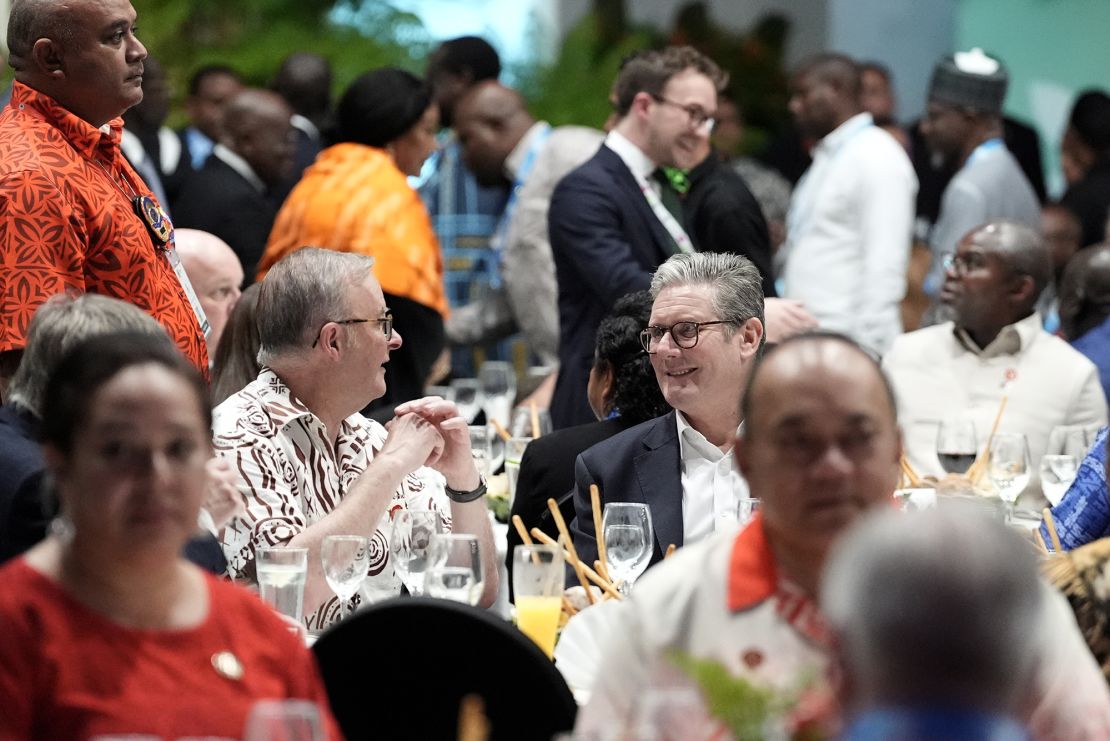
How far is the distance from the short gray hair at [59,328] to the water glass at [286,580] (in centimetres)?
43

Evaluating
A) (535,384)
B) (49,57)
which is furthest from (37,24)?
(535,384)

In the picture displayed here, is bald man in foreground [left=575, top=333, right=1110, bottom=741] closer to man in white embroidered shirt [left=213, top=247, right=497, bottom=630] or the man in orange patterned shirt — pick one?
man in white embroidered shirt [left=213, top=247, right=497, bottom=630]

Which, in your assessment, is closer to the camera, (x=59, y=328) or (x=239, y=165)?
(x=59, y=328)

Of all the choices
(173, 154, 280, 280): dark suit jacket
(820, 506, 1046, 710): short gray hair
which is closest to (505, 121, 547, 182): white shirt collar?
(173, 154, 280, 280): dark suit jacket

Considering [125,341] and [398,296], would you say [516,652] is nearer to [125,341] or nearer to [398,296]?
[125,341]

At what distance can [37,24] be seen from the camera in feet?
11.7

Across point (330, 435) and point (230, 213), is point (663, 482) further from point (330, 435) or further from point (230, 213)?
point (230, 213)

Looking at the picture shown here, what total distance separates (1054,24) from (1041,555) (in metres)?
8.53

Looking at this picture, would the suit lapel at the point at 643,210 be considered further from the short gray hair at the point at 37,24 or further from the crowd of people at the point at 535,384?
the short gray hair at the point at 37,24

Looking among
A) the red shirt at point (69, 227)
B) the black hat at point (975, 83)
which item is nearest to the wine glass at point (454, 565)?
the red shirt at point (69, 227)

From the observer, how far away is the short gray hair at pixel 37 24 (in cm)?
356

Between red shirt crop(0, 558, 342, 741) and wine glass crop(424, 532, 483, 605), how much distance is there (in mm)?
756

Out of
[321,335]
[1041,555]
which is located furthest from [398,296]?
[1041,555]

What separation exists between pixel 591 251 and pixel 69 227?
2.00 metres
